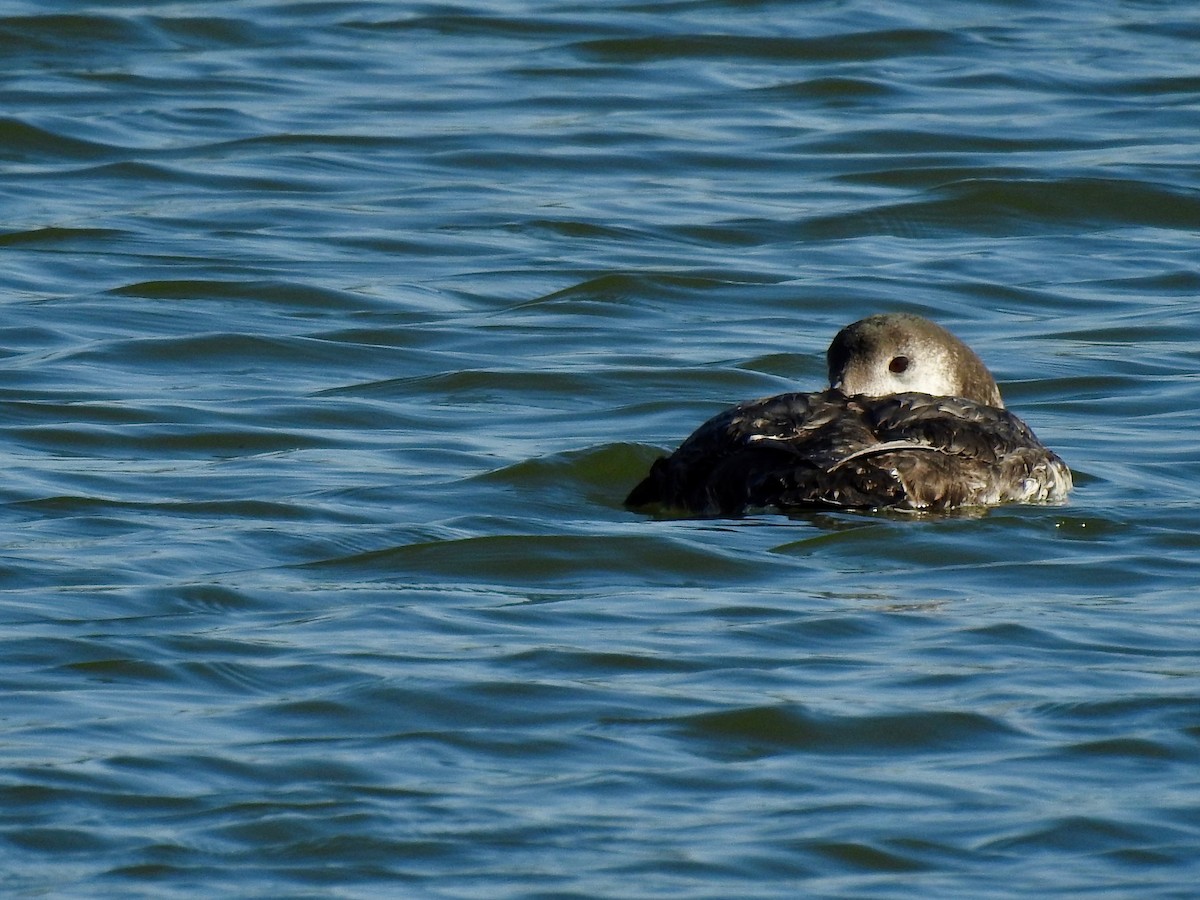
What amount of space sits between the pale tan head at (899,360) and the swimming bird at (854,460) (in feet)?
0.39

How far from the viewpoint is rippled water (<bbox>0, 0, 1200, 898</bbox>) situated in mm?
5938

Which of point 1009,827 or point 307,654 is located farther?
point 307,654

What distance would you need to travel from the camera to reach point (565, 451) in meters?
9.95

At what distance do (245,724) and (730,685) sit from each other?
48.2 inches

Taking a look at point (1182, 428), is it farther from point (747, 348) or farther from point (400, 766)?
point (400, 766)

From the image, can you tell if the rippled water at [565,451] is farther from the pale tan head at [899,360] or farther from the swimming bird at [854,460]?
the pale tan head at [899,360]

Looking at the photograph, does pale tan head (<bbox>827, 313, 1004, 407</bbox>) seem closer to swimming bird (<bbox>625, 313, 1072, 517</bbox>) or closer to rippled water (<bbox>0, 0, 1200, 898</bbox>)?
swimming bird (<bbox>625, 313, 1072, 517</bbox>)

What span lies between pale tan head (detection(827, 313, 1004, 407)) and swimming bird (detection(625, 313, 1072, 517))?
12 cm

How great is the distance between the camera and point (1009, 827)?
5891 mm

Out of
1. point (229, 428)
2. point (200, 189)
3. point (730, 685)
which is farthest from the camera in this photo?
point (200, 189)

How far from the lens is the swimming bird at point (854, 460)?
28.4 feet

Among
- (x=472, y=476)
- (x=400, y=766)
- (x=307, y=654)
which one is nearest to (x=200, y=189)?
(x=472, y=476)

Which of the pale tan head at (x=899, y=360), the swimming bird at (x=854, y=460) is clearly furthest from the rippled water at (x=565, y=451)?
the pale tan head at (x=899, y=360)

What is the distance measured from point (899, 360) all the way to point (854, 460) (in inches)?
41.2
